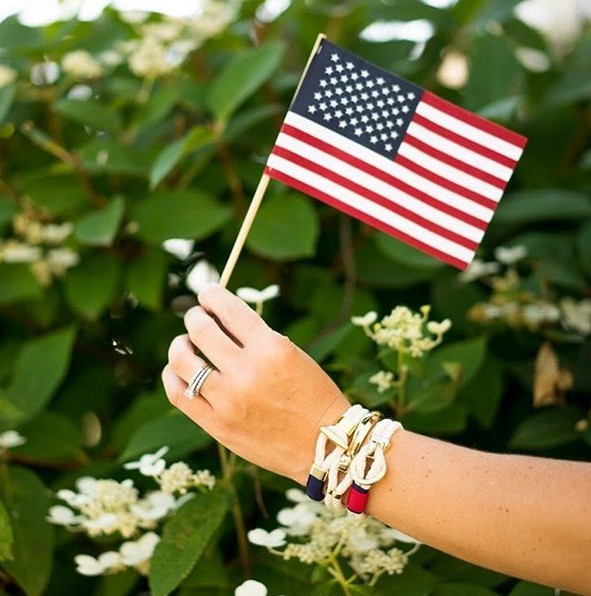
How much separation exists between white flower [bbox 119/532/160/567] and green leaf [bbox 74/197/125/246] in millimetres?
421

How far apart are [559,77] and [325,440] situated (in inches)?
48.6

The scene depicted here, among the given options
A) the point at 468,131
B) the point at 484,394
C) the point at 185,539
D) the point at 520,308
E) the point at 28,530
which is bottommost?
the point at 28,530

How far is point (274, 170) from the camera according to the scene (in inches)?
35.9

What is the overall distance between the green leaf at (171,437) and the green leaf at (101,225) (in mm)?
303

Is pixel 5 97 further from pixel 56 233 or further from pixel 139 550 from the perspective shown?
pixel 139 550

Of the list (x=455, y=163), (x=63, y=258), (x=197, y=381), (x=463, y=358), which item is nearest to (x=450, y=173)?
(x=455, y=163)

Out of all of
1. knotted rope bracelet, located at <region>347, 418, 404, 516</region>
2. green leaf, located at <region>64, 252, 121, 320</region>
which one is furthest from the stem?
green leaf, located at <region>64, 252, 121, 320</region>

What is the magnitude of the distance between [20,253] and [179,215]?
25cm

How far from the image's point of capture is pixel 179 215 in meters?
1.34

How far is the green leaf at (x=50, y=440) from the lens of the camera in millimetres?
1185

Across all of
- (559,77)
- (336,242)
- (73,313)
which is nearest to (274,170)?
(336,242)

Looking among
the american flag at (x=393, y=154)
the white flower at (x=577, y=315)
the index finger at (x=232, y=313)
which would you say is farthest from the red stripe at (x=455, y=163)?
the white flower at (x=577, y=315)

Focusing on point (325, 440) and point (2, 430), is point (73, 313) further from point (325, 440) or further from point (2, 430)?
point (325, 440)

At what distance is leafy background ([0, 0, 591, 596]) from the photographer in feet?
3.84
